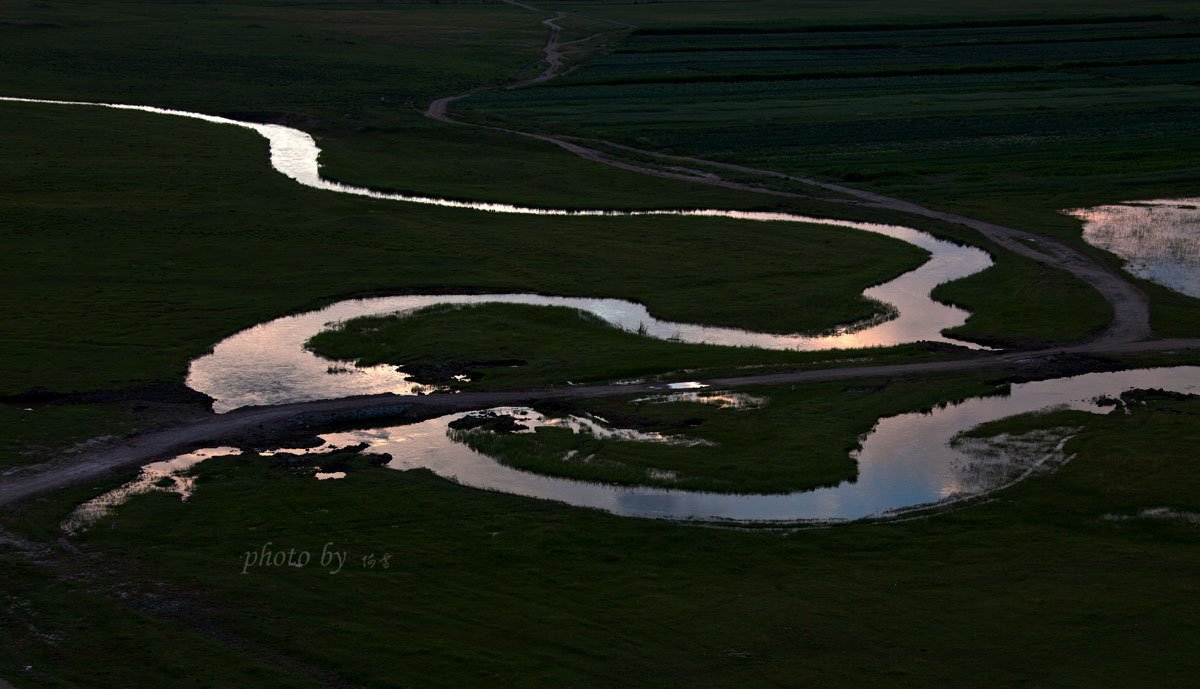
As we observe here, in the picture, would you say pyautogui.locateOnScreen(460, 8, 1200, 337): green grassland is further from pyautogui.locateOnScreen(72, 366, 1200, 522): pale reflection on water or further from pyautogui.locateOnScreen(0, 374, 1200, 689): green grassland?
pyautogui.locateOnScreen(0, 374, 1200, 689): green grassland

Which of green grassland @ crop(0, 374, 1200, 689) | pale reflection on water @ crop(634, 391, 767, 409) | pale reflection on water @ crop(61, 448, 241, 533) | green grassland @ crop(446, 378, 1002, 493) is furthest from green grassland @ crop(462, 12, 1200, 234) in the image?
pale reflection on water @ crop(61, 448, 241, 533)

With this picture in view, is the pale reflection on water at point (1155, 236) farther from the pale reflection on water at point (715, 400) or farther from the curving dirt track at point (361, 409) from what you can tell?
the pale reflection on water at point (715, 400)

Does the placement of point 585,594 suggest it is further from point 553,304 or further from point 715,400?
point 553,304

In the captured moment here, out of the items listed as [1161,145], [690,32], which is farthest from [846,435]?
[690,32]

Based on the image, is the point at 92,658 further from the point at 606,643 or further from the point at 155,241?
the point at 155,241

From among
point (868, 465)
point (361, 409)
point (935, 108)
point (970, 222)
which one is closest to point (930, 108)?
point (935, 108)
